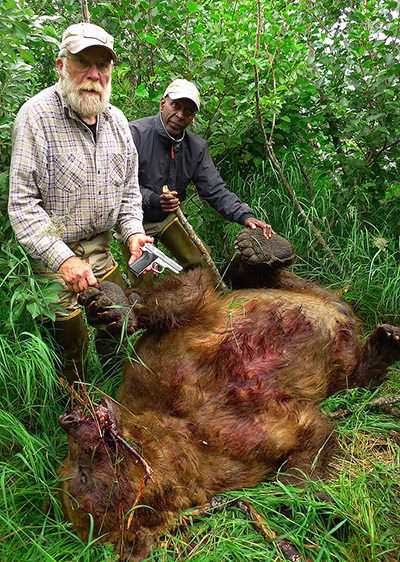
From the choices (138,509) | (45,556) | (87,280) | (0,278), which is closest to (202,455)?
(138,509)

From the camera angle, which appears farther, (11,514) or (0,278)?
(0,278)

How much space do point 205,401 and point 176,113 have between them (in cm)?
236

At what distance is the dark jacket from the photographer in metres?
3.89

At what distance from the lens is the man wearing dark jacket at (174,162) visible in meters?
3.73

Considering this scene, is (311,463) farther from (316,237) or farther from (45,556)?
(316,237)

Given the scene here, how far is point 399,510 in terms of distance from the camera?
7.15ft

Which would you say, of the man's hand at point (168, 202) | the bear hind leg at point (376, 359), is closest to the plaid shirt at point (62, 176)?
the man's hand at point (168, 202)

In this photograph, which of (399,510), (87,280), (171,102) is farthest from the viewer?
(171,102)

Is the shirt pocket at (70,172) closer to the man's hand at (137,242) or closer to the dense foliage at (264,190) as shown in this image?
the dense foliage at (264,190)

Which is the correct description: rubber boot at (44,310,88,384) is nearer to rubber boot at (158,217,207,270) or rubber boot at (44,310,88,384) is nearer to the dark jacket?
the dark jacket

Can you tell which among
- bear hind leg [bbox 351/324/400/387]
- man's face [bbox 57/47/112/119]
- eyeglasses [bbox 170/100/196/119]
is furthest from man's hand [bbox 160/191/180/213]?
bear hind leg [bbox 351/324/400/387]

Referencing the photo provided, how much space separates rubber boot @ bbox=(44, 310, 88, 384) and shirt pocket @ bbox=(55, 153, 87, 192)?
2.64ft

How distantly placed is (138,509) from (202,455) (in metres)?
0.43

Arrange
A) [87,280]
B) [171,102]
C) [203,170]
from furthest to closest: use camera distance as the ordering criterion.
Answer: [203,170] < [171,102] < [87,280]
